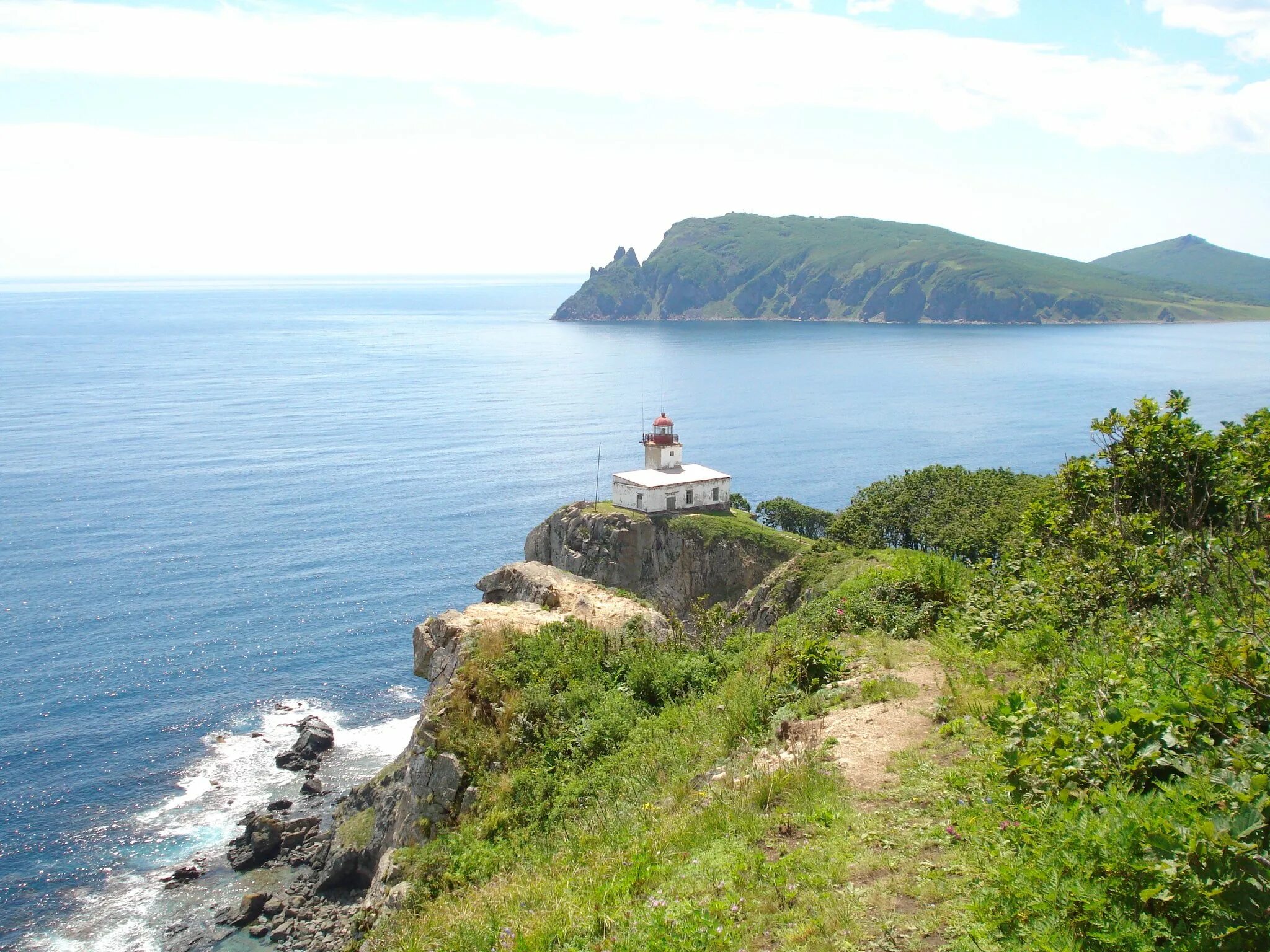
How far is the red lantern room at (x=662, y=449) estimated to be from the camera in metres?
66.4

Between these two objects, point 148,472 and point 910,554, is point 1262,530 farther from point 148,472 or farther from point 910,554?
point 148,472

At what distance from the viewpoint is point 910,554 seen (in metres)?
26.3

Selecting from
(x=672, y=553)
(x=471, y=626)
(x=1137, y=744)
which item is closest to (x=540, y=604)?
(x=471, y=626)

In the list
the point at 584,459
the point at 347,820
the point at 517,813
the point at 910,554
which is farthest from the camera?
the point at 584,459

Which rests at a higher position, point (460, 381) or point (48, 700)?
point (460, 381)

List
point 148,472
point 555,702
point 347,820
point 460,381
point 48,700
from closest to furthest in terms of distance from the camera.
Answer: point 555,702 → point 347,820 → point 48,700 → point 148,472 → point 460,381

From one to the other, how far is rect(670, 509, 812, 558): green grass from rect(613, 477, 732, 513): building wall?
1384 mm

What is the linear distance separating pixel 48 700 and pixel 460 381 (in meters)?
115

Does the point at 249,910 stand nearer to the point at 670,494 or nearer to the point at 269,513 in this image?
the point at 670,494

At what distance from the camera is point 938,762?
10.5m

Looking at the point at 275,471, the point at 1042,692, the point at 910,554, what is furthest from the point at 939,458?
the point at 1042,692

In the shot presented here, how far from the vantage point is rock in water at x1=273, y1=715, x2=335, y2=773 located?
4609 centimetres

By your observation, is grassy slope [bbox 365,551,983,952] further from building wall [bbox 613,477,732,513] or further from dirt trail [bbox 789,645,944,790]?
building wall [bbox 613,477,732,513]

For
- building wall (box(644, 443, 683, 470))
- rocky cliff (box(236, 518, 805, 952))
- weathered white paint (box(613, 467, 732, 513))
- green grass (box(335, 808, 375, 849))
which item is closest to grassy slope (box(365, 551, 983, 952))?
rocky cliff (box(236, 518, 805, 952))
